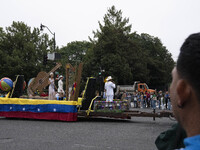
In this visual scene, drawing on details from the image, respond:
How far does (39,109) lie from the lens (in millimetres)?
11203

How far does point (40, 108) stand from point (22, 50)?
29.4 m

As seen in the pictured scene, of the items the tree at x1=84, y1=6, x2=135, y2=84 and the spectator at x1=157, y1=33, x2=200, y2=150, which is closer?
the spectator at x1=157, y1=33, x2=200, y2=150

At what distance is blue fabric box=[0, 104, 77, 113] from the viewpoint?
10.6 meters

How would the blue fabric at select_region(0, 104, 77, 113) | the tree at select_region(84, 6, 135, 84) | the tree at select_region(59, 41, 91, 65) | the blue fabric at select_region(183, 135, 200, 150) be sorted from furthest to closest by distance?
the tree at select_region(59, 41, 91, 65) → the tree at select_region(84, 6, 135, 84) → the blue fabric at select_region(0, 104, 77, 113) → the blue fabric at select_region(183, 135, 200, 150)

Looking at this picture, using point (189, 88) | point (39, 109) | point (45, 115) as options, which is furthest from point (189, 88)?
point (39, 109)

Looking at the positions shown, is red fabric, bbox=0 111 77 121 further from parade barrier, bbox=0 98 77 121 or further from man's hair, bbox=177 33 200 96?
man's hair, bbox=177 33 200 96

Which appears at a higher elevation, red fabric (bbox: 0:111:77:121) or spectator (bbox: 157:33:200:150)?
spectator (bbox: 157:33:200:150)

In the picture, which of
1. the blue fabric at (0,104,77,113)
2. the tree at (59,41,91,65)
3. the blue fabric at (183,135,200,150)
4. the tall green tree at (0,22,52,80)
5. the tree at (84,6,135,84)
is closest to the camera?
the blue fabric at (183,135,200,150)

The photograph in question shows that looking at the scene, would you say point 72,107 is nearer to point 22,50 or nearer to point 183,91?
point 183,91

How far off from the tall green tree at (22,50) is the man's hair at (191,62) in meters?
37.2

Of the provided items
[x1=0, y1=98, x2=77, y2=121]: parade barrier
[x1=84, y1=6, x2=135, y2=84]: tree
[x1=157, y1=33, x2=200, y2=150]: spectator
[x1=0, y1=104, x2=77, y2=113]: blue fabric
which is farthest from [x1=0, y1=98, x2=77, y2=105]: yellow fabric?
[x1=84, y1=6, x2=135, y2=84]: tree

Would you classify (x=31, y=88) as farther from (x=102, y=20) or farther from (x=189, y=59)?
(x=102, y=20)

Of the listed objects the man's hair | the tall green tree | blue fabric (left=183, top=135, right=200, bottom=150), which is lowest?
blue fabric (left=183, top=135, right=200, bottom=150)

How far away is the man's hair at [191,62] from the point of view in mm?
687
